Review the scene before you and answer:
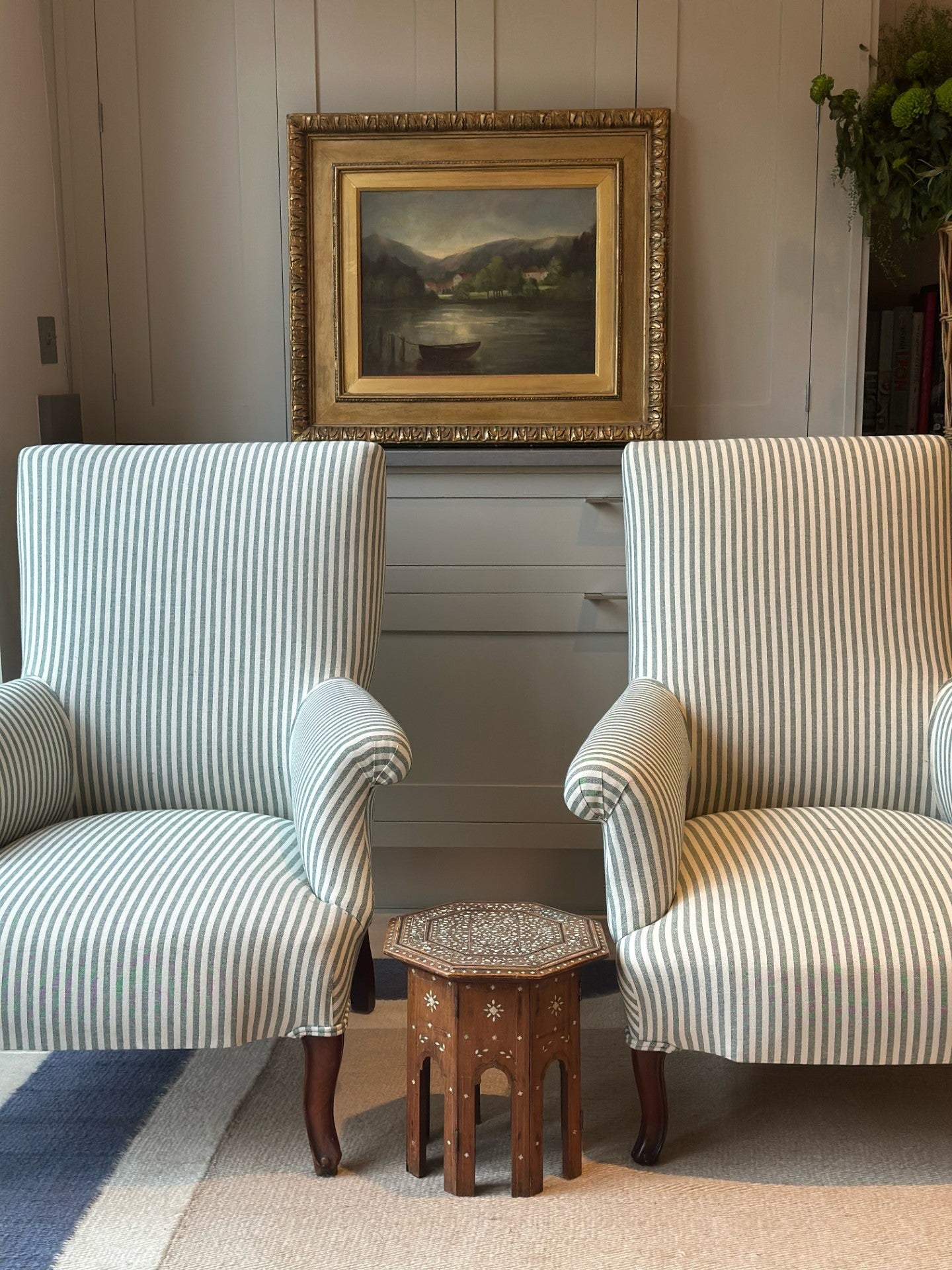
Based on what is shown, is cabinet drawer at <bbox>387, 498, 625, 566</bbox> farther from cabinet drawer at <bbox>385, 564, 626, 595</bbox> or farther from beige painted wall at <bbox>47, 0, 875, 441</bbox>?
beige painted wall at <bbox>47, 0, 875, 441</bbox>

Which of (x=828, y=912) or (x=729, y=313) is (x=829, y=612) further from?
(x=729, y=313)

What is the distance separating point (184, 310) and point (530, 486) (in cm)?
87

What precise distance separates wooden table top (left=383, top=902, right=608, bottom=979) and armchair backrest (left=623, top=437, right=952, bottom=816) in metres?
0.41

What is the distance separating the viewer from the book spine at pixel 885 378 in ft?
8.49

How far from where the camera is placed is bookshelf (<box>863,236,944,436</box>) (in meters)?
2.53

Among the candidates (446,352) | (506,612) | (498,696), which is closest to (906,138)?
(446,352)

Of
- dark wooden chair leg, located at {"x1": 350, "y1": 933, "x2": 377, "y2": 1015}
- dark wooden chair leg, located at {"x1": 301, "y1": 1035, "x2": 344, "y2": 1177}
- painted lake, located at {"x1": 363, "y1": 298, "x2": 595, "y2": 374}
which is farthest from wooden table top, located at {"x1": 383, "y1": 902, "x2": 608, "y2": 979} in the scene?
painted lake, located at {"x1": 363, "y1": 298, "x2": 595, "y2": 374}

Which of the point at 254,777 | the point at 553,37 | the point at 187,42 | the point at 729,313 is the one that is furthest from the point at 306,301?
the point at 254,777

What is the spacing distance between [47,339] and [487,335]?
36.3 inches

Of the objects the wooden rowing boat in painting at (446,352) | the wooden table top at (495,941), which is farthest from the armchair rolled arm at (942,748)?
the wooden rowing boat in painting at (446,352)

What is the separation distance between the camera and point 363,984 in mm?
2002

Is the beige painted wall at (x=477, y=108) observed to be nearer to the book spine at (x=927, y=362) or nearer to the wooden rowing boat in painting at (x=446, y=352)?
the book spine at (x=927, y=362)

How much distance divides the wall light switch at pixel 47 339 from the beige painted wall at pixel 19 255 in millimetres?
13

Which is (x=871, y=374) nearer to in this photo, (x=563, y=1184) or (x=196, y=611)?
(x=196, y=611)
